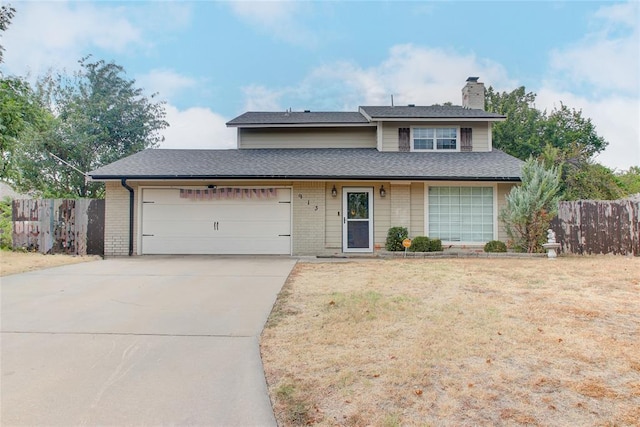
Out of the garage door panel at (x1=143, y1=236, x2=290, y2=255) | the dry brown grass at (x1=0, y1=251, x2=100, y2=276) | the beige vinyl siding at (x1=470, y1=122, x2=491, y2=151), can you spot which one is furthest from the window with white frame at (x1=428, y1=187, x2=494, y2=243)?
the dry brown grass at (x1=0, y1=251, x2=100, y2=276)

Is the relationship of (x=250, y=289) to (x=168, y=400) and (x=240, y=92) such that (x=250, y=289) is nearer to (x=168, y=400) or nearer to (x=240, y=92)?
(x=168, y=400)

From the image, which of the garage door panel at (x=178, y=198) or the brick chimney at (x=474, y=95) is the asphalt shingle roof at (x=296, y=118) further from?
the brick chimney at (x=474, y=95)

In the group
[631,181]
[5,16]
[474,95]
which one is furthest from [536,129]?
[5,16]

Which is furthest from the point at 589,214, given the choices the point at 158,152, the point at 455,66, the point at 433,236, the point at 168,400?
the point at 158,152

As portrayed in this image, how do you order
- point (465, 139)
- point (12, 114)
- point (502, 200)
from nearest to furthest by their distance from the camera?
point (12, 114)
point (502, 200)
point (465, 139)

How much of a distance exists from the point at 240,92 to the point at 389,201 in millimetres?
11102

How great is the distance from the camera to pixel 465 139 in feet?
45.9

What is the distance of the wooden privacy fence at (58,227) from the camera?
11484mm

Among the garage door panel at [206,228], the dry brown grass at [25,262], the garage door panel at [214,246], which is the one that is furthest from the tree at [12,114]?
the garage door panel at [214,246]

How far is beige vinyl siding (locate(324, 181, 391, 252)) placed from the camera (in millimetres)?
11531

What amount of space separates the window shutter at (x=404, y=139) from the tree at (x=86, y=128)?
15979 millimetres

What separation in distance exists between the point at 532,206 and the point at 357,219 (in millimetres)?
4884

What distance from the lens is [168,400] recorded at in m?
2.68

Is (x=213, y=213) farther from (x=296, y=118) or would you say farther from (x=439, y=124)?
(x=439, y=124)
